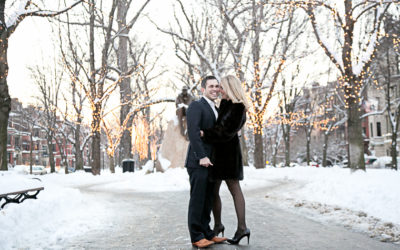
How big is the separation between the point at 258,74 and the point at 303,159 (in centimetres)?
3679

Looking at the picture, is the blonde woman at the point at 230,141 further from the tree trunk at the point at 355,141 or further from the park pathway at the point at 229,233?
the tree trunk at the point at 355,141

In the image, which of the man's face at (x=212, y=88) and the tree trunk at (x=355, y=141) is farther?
the tree trunk at (x=355, y=141)

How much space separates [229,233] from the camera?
5.07 m

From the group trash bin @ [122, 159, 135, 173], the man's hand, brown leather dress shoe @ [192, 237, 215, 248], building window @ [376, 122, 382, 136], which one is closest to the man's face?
the man's hand

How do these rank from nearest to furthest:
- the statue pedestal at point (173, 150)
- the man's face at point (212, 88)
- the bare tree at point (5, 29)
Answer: the man's face at point (212, 88), the bare tree at point (5, 29), the statue pedestal at point (173, 150)

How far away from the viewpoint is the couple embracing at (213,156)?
4.10 meters

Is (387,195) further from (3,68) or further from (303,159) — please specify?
(303,159)

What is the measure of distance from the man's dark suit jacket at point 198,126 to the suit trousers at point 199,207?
0.11 metres

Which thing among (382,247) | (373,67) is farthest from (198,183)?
(373,67)

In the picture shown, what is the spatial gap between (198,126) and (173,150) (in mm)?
14143

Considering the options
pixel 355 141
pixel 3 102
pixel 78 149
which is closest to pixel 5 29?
pixel 3 102

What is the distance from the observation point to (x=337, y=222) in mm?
5828

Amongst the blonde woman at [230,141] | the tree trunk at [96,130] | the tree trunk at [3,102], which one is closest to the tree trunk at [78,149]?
the tree trunk at [96,130]

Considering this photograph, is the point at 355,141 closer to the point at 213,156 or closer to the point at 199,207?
the point at 213,156
